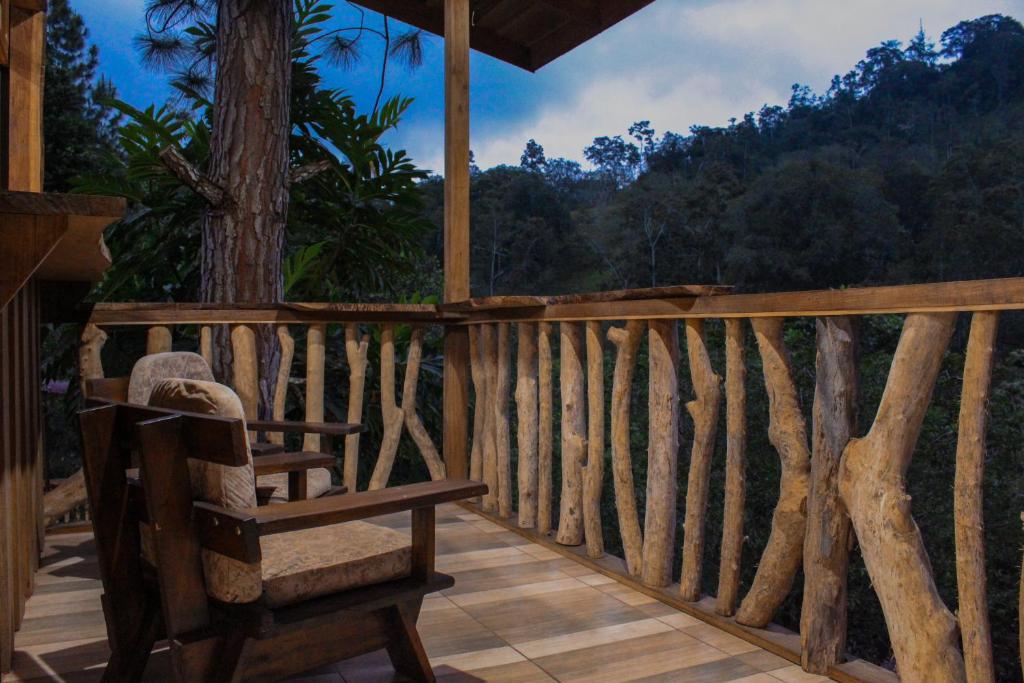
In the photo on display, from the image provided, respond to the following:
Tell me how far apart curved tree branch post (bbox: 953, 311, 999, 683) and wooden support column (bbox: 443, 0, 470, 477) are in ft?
8.77

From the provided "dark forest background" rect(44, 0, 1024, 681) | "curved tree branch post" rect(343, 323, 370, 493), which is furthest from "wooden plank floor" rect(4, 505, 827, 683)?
"dark forest background" rect(44, 0, 1024, 681)

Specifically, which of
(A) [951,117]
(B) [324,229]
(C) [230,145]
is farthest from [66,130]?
(A) [951,117]

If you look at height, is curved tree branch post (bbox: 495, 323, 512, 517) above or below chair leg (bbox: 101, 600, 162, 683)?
above

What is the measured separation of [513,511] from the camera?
152 inches

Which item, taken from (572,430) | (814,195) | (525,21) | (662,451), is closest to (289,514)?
(662,451)

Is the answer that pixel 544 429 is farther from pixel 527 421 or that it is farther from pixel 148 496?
pixel 148 496

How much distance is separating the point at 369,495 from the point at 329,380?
478 centimetres

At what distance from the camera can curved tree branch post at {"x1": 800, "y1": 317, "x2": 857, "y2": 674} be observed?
2.01 m

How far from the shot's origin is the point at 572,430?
3.19 m

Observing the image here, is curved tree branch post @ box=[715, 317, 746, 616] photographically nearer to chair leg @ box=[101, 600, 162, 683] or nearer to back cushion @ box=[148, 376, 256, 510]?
back cushion @ box=[148, 376, 256, 510]

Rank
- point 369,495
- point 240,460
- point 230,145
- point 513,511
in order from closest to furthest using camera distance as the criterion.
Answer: point 240,460 < point 369,495 < point 513,511 < point 230,145

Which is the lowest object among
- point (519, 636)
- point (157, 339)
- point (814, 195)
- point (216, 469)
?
point (519, 636)

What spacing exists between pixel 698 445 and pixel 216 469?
4.90 feet

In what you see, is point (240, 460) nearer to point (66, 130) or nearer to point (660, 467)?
point (660, 467)
